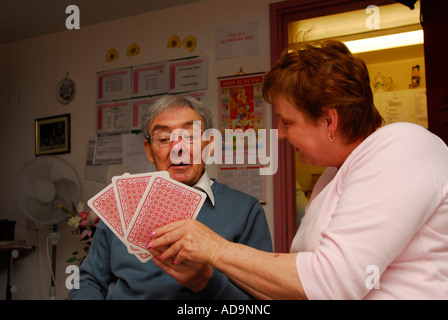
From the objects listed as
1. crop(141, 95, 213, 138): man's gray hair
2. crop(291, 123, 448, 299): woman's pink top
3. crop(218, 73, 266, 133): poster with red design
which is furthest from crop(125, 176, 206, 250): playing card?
crop(218, 73, 266, 133): poster with red design

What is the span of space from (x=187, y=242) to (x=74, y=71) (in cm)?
283

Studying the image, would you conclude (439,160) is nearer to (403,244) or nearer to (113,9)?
(403,244)

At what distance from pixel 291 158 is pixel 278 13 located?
96 centimetres

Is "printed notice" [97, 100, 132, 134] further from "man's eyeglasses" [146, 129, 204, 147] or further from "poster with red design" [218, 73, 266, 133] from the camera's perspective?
"man's eyeglasses" [146, 129, 204, 147]

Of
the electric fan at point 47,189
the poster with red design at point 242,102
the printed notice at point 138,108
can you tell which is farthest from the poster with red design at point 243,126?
the electric fan at point 47,189

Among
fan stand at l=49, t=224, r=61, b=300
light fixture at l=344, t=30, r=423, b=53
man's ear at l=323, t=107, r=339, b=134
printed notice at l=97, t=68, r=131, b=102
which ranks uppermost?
light fixture at l=344, t=30, r=423, b=53

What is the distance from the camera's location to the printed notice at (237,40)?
2.88 m

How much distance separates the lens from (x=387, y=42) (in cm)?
352

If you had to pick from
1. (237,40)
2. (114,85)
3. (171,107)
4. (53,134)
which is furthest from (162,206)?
(53,134)

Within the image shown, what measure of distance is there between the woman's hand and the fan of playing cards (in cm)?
4

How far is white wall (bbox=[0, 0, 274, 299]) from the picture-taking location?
117 inches

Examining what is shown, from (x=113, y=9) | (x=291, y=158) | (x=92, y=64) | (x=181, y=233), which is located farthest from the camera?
(x=92, y=64)

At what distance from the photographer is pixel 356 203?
32.8 inches
